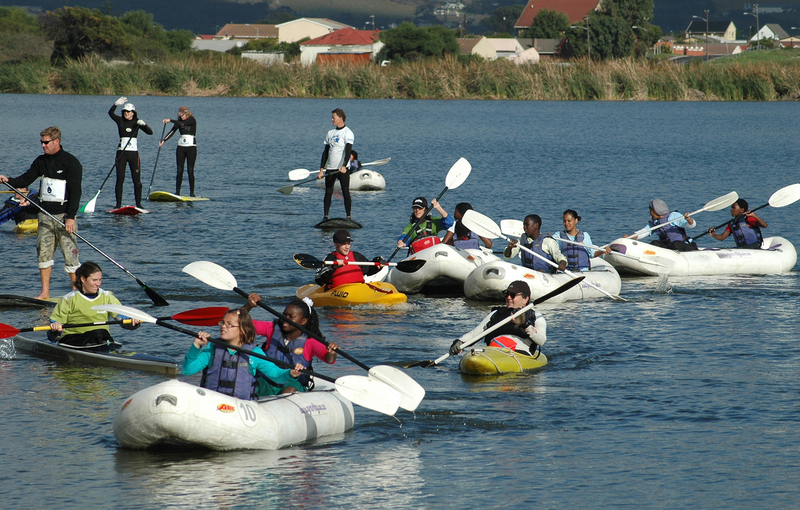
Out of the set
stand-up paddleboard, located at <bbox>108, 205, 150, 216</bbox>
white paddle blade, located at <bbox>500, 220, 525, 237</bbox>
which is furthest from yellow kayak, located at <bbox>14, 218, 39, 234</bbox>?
white paddle blade, located at <bbox>500, 220, 525, 237</bbox>

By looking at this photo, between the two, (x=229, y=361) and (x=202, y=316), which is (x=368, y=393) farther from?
(x=202, y=316)

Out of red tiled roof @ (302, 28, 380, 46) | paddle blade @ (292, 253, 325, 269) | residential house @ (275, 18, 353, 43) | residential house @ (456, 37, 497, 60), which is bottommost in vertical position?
paddle blade @ (292, 253, 325, 269)

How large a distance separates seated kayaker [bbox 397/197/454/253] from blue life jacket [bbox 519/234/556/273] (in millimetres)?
1254

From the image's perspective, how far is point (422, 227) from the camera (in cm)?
1388

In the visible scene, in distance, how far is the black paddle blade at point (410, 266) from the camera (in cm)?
1259

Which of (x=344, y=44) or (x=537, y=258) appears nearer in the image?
(x=537, y=258)

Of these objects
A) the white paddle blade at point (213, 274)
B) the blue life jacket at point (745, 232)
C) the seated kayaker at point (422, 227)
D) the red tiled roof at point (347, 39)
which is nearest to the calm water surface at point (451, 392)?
the blue life jacket at point (745, 232)

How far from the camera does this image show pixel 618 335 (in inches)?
433

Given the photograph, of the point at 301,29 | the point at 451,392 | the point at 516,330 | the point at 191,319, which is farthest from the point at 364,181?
the point at 301,29

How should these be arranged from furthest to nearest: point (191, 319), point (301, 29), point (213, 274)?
point (301, 29), point (191, 319), point (213, 274)

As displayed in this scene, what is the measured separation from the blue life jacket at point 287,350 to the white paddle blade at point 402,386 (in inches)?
20.7

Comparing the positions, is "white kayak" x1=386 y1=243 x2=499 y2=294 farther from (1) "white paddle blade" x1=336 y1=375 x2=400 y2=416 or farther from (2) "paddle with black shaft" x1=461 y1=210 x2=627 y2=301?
(1) "white paddle blade" x1=336 y1=375 x2=400 y2=416

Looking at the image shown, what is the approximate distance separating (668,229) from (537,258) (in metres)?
3.26

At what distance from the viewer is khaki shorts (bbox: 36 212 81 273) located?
11.0 metres
